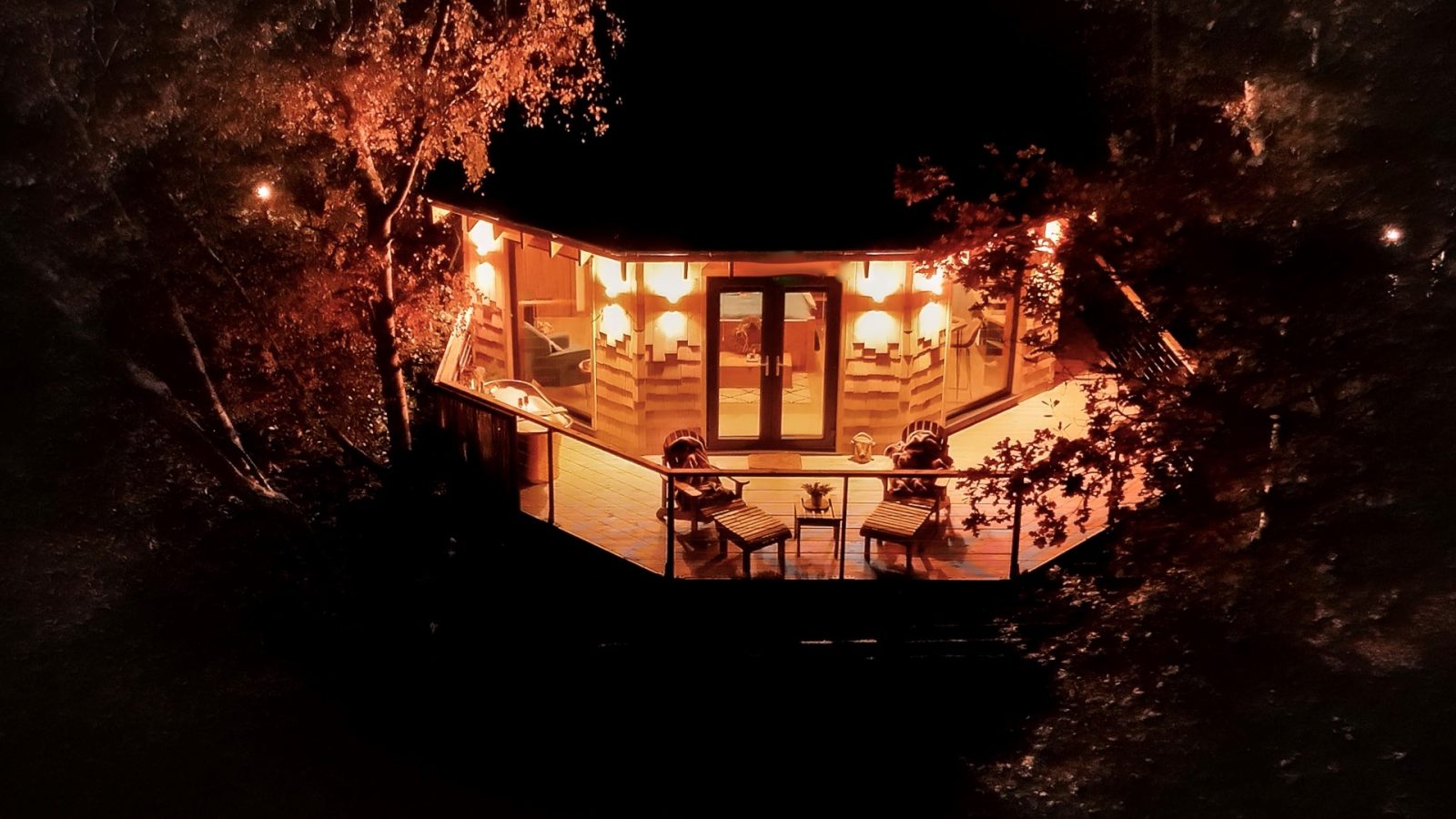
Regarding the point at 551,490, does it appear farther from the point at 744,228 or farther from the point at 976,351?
the point at 976,351

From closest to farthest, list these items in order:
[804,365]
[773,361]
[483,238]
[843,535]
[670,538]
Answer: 1. [670,538]
2. [843,535]
3. [773,361]
4. [804,365]
5. [483,238]

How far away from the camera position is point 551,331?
606 inches

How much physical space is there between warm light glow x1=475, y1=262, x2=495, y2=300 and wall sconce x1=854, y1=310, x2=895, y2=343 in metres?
4.94

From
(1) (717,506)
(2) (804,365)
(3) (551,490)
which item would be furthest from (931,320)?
(3) (551,490)

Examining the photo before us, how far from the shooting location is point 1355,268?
16.2 metres

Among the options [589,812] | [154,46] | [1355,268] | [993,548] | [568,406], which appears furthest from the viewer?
[154,46]

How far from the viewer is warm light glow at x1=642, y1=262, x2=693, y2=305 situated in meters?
13.5

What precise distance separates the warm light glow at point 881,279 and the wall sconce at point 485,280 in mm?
4987

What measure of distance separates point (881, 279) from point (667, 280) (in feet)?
8.12

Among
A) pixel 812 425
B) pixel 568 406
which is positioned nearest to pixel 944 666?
pixel 812 425

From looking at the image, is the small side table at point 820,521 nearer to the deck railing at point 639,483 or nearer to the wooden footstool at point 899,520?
the deck railing at point 639,483

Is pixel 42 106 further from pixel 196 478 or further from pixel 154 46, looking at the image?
pixel 196 478

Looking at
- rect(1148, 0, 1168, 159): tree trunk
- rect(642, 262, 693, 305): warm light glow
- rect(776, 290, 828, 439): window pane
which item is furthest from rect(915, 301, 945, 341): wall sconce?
rect(1148, 0, 1168, 159): tree trunk

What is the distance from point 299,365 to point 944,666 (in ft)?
32.7
